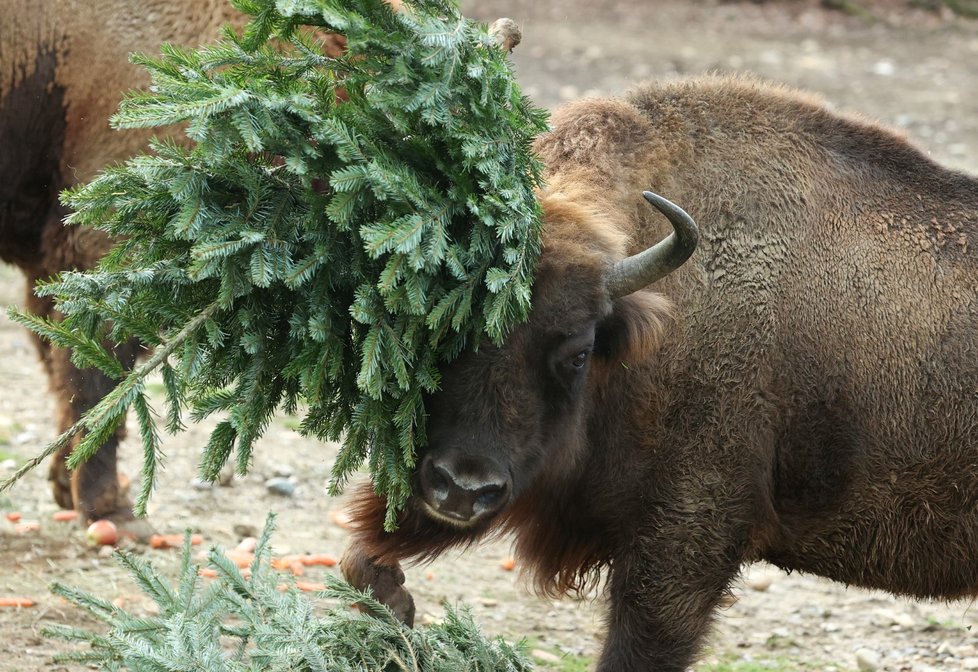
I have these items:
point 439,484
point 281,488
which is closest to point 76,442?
point 281,488

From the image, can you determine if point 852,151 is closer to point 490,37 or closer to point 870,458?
point 870,458

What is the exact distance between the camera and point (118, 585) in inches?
213

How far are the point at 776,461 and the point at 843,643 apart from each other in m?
1.67

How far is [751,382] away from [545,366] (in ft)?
2.82

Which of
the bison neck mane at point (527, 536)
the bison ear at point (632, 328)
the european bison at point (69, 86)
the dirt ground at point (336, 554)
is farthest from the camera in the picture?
the european bison at point (69, 86)

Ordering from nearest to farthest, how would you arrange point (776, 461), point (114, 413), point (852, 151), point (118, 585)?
point (114, 413)
point (776, 461)
point (852, 151)
point (118, 585)

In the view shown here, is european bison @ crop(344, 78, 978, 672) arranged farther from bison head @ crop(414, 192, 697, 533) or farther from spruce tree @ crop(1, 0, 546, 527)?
spruce tree @ crop(1, 0, 546, 527)

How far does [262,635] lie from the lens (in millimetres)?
3910

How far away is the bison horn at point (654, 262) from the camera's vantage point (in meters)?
3.84

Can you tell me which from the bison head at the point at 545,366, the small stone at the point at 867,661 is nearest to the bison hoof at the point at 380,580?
the bison head at the point at 545,366

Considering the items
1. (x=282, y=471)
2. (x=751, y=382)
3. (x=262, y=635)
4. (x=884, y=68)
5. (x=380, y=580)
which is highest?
(x=751, y=382)

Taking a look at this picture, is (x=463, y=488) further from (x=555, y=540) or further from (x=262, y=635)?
(x=555, y=540)

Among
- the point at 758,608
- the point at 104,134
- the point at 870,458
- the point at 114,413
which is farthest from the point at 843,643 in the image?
the point at 104,134

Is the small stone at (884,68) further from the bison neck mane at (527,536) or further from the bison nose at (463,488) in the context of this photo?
the bison nose at (463,488)
